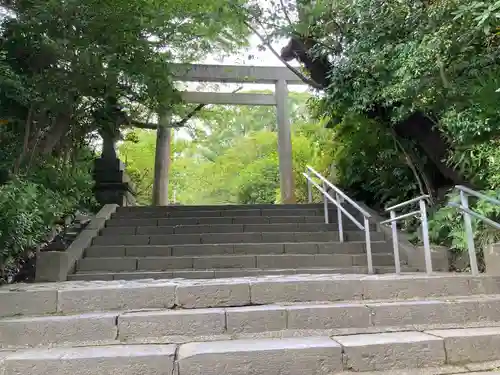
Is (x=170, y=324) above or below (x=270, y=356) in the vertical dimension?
above

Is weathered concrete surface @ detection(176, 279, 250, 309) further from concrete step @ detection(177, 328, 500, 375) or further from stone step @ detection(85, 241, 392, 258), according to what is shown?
stone step @ detection(85, 241, 392, 258)

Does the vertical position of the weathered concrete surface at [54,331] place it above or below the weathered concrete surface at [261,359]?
above

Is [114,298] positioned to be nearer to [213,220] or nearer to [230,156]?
[213,220]

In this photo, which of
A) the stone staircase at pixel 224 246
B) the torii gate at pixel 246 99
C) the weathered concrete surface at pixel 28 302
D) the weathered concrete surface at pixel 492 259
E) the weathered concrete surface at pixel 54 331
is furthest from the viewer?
the torii gate at pixel 246 99

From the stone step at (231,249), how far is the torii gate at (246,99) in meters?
4.32

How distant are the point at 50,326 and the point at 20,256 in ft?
6.20

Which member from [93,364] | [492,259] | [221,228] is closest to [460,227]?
[492,259]

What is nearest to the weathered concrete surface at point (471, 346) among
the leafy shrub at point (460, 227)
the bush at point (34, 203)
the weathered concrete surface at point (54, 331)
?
the leafy shrub at point (460, 227)

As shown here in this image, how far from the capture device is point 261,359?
2227 mm

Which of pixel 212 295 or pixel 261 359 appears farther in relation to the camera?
pixel 212 295

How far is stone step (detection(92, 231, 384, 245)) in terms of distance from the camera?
5.20m

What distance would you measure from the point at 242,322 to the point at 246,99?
25.6 ft

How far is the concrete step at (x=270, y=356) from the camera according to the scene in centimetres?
218

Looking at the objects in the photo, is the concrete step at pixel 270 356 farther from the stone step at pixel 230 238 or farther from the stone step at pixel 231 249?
the stone step at pixel 230 238
